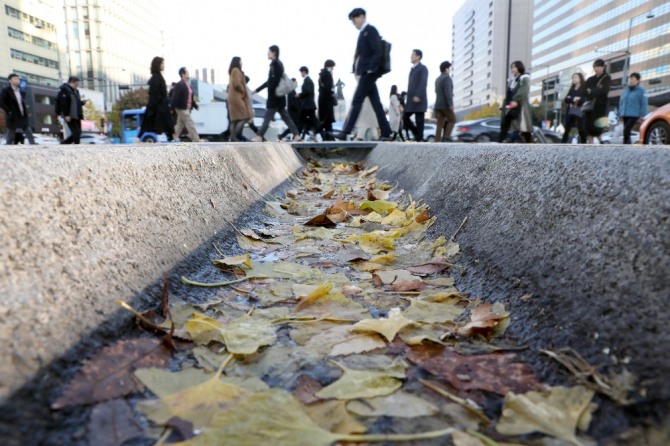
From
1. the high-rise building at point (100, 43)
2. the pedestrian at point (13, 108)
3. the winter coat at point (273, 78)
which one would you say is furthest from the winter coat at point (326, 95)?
the high-rise building at point (100, 43)

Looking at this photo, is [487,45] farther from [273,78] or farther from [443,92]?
Result: [273,78]

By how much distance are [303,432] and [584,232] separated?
669mm

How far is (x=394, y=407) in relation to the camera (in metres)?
0.77

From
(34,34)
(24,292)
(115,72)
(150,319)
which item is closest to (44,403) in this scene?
(24,292)

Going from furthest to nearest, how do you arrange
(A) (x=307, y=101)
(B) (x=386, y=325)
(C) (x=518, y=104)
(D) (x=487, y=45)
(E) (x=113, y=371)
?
(D) (x=487, y=45)
(A) (x=307, y=101)
(C) (x=518, y=104)
(B) (x=386, y=325)
(E) (x=113, y=371)

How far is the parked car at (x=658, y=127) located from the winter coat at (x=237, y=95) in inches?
278

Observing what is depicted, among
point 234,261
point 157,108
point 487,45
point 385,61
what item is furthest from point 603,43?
point 234,261

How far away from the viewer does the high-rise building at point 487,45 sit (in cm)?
10381

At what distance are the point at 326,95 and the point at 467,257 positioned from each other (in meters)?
10.3

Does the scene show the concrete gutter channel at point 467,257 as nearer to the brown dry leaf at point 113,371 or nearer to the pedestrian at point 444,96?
the brown dry leaf at point 113,371

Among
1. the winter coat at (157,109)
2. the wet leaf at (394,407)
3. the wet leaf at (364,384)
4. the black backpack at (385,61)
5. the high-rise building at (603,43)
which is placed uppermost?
the high-rise building at (603,43)

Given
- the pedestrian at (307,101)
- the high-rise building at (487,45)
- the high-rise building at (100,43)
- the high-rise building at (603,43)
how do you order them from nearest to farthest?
the pedestrian at (307,101) → the high-rise building at (603,43) → the high-rise building at (100,43) → the high-rise building at (487,45)

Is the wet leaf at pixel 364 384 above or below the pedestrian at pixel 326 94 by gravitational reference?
below

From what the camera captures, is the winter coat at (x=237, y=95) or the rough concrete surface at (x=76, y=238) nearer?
the rough concrete surface at (x=76, y=238)
